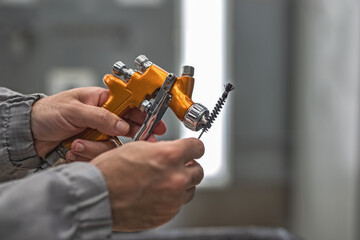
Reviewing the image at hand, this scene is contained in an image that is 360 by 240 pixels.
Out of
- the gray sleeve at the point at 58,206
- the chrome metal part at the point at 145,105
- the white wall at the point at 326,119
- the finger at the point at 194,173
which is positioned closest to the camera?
the gray sleeve at the point at 58,206

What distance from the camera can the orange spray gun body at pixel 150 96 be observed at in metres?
0.50

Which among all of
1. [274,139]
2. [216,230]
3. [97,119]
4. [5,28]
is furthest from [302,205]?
[5,28]

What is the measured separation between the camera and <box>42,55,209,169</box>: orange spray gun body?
500 mm

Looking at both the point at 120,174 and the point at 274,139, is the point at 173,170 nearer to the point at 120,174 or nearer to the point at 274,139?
the point at 120,174

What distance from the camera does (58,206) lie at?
1.15ft

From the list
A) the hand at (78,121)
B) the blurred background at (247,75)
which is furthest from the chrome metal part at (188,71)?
the blurred background at (247,75)

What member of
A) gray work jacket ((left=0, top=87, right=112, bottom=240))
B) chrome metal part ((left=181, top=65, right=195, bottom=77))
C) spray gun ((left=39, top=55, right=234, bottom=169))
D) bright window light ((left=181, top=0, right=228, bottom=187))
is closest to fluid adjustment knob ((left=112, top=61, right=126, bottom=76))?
spray gun ((left=39, top=55, right=234, bottom=169))

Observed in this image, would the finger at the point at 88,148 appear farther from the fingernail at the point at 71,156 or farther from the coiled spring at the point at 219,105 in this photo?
the coiled spring at the point at 219,105

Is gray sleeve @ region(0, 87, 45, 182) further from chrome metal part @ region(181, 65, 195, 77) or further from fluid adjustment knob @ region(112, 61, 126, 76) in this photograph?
chrome metal part @ region(181, 65, 195, 77)

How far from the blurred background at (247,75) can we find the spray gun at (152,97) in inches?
24.0

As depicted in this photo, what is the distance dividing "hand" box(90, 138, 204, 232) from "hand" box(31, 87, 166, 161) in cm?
15

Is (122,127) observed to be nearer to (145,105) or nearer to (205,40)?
(145,105)

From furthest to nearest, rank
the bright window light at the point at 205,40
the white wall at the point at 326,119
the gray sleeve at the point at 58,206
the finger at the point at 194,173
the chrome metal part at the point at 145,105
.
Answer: the bright window light at the point at 205,40
the white wall at the point at 326,119
the chrome metal part at the point at 145,105
the finger at the point at 194,173
the gray sleeve at the point at 58,206

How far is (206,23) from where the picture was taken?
4.43 feet
